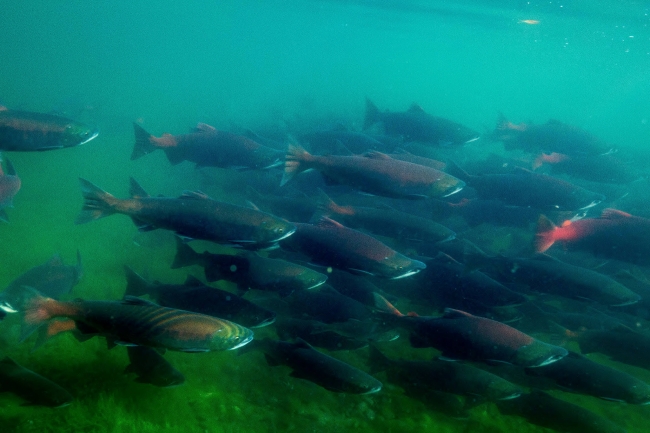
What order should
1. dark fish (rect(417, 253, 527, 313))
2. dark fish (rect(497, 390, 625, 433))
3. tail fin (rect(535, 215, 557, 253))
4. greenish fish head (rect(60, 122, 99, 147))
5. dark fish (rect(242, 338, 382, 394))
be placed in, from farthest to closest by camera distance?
tail fin (rect(535, 215, 557, 253))
dark fish (rect(417, 253, 527, 313))
greenish fish head (rect(60, 122, 99, 147))
dark fish (rect(497, 390, 625, 433))
dark fish (rect(242, 338, 382, 394))

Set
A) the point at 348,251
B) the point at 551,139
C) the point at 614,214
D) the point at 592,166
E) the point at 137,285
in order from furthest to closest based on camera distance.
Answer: the point at 551,139 < the point at 592,166 < the point at 614,214 < the point at 137,285 < the point at 348,251

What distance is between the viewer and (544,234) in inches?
214

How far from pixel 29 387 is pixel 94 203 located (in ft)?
6.69

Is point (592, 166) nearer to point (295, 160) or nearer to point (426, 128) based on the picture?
point (426, 128)

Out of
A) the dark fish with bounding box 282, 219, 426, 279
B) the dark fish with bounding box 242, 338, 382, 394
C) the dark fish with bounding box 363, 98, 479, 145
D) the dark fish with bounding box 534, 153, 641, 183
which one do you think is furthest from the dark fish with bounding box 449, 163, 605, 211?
the dark fish with bounding box 242, 338, 382, 394

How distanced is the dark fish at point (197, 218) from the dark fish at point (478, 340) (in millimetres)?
1982

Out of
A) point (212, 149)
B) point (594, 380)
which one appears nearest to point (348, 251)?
point (594, 380)

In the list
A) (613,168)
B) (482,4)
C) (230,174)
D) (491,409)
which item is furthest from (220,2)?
(491,409)

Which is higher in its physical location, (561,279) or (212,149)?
(212,149)

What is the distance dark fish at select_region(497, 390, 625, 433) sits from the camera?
4.11 m

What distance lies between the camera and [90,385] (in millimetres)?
3939

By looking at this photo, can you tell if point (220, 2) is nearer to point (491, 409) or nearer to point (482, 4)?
point (482, 4)

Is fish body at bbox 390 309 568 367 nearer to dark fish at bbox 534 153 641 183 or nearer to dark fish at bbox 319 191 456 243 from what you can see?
dark fish at bbox 319 191 456 243

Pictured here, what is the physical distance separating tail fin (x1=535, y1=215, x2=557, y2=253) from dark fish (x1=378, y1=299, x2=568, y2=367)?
1.84 meters
